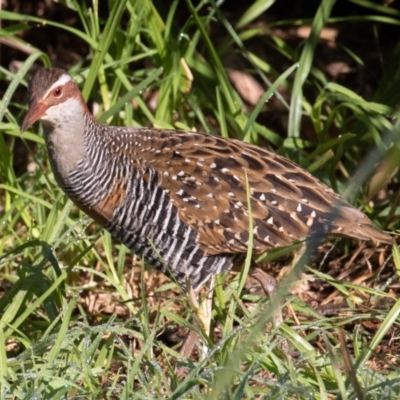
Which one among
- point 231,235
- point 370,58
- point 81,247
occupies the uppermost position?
point 370,58

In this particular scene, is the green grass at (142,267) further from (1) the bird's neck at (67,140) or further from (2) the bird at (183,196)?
(1) the bird's neck at (67,140)

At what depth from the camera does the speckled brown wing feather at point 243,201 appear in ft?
13.4

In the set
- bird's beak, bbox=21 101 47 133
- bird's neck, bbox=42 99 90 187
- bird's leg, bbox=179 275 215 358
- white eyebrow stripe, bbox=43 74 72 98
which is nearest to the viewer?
bird's leg, bbox=179 275 215 358

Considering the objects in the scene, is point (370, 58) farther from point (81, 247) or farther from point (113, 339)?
point (113, 339)

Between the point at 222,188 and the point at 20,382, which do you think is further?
the point at 222,188

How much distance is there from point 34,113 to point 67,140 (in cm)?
26

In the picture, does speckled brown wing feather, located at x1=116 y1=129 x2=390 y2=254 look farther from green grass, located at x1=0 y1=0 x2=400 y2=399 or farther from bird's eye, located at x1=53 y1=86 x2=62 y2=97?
bird's eye, located at x1=53 y1=86 x2=62 y2=97

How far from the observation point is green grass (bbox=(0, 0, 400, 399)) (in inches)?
133

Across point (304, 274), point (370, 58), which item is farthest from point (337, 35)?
point (304, 274)

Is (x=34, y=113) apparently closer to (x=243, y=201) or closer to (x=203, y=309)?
(x=243, y=201)

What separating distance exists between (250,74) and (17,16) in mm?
1768

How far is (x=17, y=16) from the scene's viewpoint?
4801mm

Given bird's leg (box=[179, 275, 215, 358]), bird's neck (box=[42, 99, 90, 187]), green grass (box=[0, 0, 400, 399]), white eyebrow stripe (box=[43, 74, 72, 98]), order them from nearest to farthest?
green grass (box=[0, 0, 400, 399]) < bird's leg (box=[179, 275, 215, 358]) < white eyebrow stripe (box=[43, 74, 72, 98]) < bird's neck (box=[42, 99, 90, 187])

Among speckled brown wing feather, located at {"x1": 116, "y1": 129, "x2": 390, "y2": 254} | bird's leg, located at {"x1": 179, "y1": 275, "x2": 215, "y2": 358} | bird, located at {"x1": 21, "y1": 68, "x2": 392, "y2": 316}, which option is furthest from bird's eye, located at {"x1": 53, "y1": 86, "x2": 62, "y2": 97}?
bird's leg, located at {"x1": 179, "y1": 275, "x2": 215, "y2": 358}
